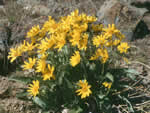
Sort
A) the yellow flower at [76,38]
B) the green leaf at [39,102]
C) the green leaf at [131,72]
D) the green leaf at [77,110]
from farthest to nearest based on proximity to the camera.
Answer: the green leaf at [131,72], the green leaf at [39,102], the green leaf at [77,110], the yellow flower at [76,38]

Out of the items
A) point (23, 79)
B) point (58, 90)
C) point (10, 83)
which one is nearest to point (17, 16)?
point (10, 83)

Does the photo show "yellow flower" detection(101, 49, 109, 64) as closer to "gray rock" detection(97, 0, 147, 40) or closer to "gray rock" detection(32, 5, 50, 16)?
"gray rock" detection(97, 0, 147, 40)

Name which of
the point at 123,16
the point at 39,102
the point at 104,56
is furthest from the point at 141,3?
the point at 39,102

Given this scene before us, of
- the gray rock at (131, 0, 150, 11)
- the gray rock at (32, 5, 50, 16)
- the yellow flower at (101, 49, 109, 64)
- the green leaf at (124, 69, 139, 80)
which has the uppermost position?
the gray rock at (131, 0, 150, 11)

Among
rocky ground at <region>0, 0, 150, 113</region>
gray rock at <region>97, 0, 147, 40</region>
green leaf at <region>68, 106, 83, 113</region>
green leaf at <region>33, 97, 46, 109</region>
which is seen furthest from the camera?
gray rock at <region>97, 0, 147, 40</region>

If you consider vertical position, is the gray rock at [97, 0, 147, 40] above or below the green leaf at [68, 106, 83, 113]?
above

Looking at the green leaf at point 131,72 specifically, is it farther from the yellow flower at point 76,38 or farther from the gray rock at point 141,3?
the gray rock at point 141,3

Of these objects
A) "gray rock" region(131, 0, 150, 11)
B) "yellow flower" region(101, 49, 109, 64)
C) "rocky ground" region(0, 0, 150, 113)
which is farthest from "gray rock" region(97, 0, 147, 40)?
"yellow flower" region(101, 49, 109, 64)

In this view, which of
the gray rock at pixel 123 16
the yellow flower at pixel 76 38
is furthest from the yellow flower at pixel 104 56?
the gray rock at pixel 123 16

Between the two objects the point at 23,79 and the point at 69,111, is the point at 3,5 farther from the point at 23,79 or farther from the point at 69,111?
the point at 69,111
